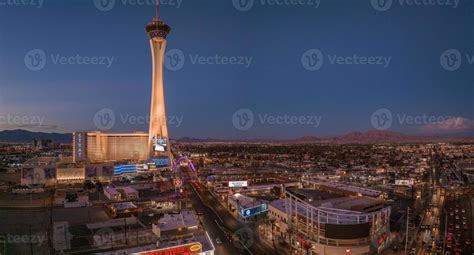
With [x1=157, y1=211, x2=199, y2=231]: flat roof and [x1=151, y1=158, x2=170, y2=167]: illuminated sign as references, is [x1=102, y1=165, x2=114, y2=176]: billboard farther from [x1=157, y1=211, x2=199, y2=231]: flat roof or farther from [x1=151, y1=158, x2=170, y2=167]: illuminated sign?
[x1=157, y1=211, x2=199, y2=231]: flat roof

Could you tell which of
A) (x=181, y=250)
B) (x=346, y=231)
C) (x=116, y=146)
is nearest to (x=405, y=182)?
(x=346, y=231)

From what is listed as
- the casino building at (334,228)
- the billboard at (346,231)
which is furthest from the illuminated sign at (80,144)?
the billboard at (346,231)

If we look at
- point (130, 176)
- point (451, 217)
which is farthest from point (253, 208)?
point (130, 176)

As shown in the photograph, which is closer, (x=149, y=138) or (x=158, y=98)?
(x=158, y=98)

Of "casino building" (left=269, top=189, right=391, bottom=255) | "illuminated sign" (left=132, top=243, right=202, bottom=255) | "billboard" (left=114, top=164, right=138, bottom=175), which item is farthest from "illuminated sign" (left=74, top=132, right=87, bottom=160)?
"illuminated sign" (left=132, top=243, right=202, bottom=255)

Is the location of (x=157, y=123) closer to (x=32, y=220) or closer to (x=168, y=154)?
(x=168, y=154)

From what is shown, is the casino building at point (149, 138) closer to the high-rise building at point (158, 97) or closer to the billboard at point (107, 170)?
the high-rise building at point (158, 97)

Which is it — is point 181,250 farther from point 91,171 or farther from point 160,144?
point 160,144
